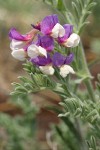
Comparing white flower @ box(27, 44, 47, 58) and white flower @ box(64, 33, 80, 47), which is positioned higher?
white flower @ box(64, 33, 80, 47)

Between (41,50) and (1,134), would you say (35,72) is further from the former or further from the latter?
(1,134)

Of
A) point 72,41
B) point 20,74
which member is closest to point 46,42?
point 72,41

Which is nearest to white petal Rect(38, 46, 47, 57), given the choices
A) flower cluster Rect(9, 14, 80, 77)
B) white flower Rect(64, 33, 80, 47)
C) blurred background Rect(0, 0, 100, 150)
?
flower cluster Rect(9, 14, 80, 77)

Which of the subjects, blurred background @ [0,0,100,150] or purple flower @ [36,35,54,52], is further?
blurred background @ [0,0,100,150]

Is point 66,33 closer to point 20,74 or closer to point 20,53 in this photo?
point 20,53

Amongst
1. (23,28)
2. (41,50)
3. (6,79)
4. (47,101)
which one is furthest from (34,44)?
(23,28)

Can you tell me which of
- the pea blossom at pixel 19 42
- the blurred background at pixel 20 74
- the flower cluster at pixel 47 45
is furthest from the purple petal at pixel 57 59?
→ the blurred background at pixel 20 74

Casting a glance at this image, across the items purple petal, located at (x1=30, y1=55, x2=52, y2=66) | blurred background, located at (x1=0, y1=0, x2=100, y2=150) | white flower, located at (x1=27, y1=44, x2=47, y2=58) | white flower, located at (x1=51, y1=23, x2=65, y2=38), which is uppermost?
blurred background, located at (x1=0, y1=0, x2=100, y2=150)

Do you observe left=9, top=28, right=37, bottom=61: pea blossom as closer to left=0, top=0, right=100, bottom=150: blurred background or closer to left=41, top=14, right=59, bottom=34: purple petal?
left=41, top=14, right=59, bottom=34: purple petal
